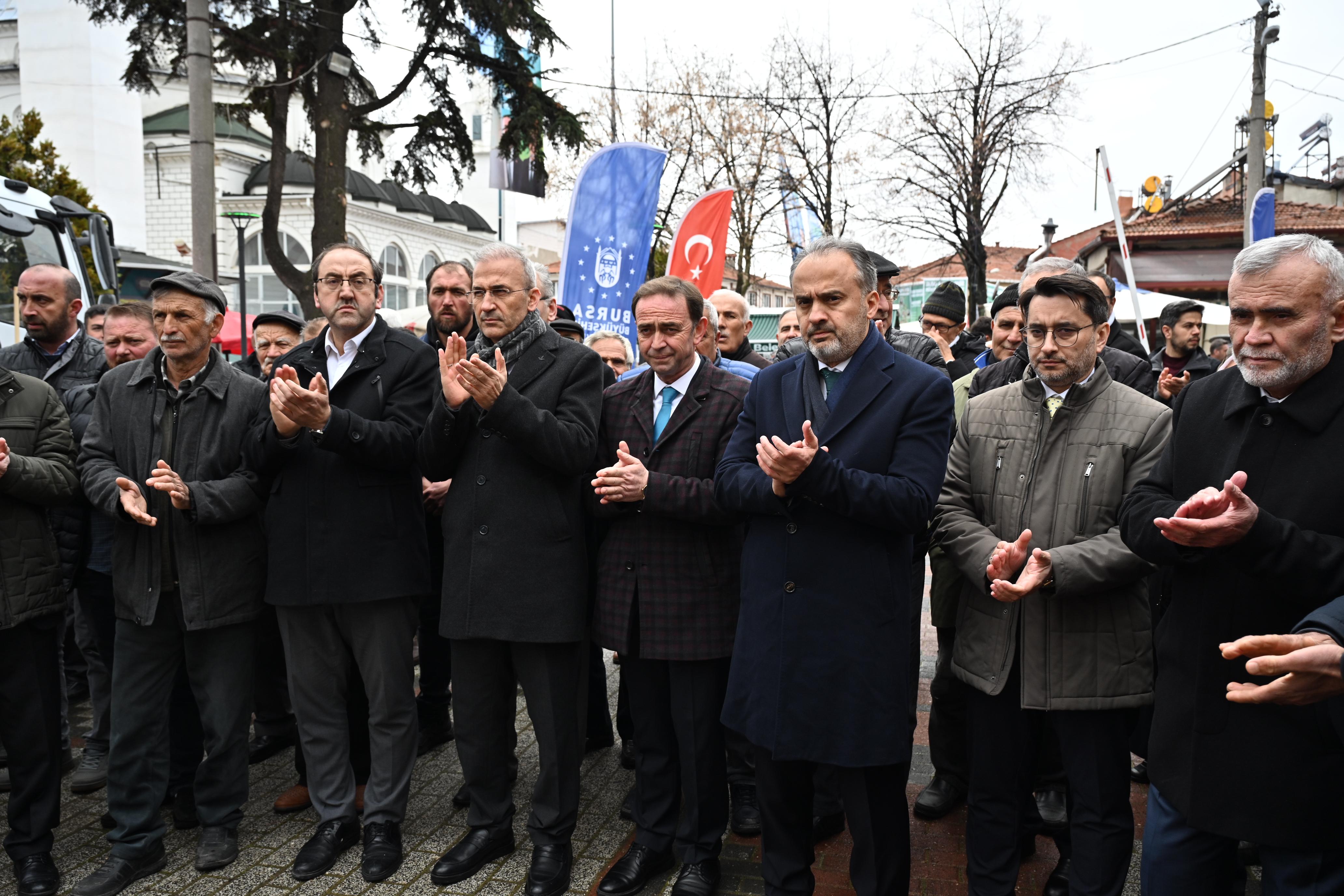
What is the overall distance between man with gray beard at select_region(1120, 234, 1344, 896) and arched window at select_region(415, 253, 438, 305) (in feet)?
132

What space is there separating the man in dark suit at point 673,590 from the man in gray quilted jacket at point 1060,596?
34.8 inches

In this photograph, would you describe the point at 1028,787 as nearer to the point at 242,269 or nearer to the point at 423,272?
the point at 242,269

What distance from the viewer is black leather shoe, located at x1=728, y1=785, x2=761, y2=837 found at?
3.99 m

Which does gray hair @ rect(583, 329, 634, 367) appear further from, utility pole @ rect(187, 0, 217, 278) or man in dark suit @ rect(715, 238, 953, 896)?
utility pole @ rect(187, 0, 217, 278)

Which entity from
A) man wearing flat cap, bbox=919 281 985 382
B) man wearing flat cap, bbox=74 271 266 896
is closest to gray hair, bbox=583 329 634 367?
man wearing flat cap, bbox=919 281 985 382

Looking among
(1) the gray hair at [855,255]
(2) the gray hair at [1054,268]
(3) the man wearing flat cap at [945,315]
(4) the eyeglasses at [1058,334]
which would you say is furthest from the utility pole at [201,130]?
(4) the eyeglasses at [1058,334]

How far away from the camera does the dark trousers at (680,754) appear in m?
3.52

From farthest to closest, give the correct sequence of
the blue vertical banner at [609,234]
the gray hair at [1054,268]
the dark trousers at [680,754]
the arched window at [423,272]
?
the arched window at [423,272] → the blue vertical banner at [609,234] → the dark trousers at [680,754] → the gray hair at [1054,268]

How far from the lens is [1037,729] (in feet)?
10.9

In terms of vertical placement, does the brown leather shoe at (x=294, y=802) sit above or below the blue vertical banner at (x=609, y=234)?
below

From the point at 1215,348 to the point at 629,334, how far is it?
8.41 meters

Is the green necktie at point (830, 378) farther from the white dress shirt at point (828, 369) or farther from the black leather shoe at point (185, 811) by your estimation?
the black leather shoe at point (185, 811)

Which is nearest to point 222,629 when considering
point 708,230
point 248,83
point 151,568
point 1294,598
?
point 151,568

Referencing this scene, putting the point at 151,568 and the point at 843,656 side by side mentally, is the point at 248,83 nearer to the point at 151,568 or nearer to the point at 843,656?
the point at 151,568
